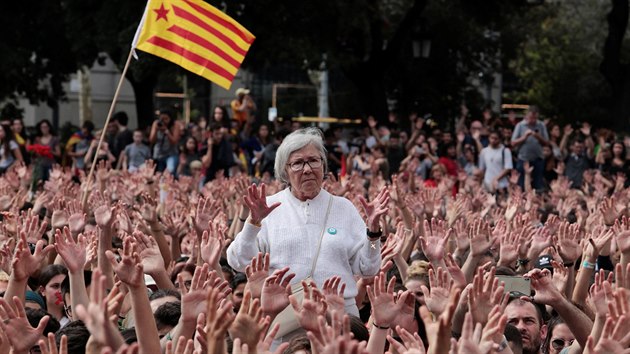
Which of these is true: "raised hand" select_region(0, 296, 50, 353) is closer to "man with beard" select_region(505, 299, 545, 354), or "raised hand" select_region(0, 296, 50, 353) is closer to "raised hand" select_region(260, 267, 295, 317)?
"raised hand" select_region(260, 267, 295, 317)

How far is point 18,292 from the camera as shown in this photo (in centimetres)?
611

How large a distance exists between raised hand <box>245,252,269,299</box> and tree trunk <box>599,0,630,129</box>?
78.7ft

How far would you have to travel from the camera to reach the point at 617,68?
2942cm

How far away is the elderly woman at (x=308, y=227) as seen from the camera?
21.6ft

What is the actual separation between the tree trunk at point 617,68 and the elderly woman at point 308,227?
2304 cm

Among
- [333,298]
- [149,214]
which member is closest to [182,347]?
[333,298]

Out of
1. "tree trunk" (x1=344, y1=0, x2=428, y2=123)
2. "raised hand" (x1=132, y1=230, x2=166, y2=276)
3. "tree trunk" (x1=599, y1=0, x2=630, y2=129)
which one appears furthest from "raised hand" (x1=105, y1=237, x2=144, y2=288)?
"tree trunk" (x1=599, y1=0, x2=630, y2=129)

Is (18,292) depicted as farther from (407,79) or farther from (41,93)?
(407,79)

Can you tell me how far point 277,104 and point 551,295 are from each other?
30.8 meters

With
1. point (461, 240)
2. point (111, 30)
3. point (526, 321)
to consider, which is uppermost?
point (111, 30)

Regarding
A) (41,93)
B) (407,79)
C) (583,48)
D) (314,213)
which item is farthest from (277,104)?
(314,213)

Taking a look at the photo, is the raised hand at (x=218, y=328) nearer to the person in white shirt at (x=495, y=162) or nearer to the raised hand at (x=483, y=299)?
the raised hand at (x=483, y=299)

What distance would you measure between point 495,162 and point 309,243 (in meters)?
13.4

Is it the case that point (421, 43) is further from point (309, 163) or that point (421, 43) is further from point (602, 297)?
point (602, 297)
